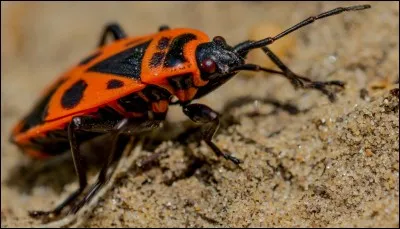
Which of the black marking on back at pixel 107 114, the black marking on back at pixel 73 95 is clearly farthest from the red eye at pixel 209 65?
the black marking on back at pixel 73 95

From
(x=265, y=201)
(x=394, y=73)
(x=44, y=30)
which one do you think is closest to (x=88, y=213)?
(x=265, y=201)

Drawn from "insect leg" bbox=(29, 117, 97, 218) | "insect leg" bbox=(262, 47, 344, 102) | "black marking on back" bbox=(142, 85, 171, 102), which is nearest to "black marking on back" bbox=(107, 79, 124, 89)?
"black marking on back" bbox=(142, 85, 171, 102)

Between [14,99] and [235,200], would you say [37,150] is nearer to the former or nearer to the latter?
[14,99]

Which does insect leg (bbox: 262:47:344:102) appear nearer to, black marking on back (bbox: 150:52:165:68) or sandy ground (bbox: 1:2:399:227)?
sandy ground (bbox: 1:2:399:227)

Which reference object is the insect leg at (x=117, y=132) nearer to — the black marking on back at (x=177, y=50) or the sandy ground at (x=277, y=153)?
the sandy ground at (x=277, y=153)

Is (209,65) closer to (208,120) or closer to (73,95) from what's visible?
(208,120)
